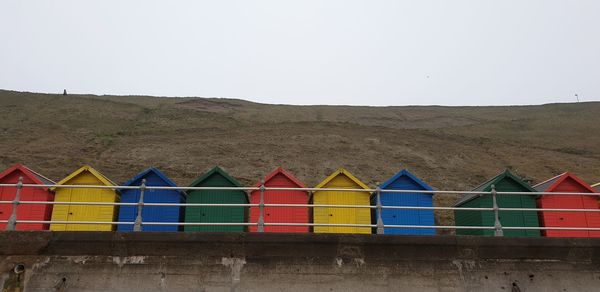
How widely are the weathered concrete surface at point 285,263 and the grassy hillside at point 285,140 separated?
14.4m

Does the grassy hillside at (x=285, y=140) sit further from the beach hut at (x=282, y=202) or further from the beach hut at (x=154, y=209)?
the beach hut at (x=154, y=209)

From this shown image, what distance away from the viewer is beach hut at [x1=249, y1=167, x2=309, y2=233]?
1480cm

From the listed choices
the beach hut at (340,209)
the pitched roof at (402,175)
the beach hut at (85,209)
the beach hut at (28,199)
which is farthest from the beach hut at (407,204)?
the beach hut at (28,199)

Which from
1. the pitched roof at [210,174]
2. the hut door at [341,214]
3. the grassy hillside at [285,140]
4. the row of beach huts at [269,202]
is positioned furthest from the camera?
the grassy hillside at [285,140]

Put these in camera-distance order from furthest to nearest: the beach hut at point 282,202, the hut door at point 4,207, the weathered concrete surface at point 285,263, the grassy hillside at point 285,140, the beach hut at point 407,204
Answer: the grassy hillside at point 285,140 → the beach hut at point 407,204 → the beach hut at point 282,202 → the hut door at point 4,207 → the weathered concrete surface at point 285,263

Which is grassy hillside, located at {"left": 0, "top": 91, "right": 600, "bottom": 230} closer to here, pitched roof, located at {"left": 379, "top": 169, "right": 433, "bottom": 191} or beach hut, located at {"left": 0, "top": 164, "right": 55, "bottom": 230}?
pitched roof, located at {"left": 379, "top": 169, "right": 433, "bottom": 191}

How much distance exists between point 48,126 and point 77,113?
16.4 feet

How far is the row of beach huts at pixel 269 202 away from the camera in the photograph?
14688 mm

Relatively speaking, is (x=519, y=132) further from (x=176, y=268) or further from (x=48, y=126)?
(x=176, y=268)

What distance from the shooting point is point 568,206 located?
49.8ft

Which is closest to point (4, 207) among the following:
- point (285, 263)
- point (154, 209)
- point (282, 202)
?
point (154, 209)

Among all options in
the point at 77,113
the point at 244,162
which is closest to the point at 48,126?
the point at 77,113

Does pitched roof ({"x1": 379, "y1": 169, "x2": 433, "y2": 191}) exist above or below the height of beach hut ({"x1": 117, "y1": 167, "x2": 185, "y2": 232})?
above

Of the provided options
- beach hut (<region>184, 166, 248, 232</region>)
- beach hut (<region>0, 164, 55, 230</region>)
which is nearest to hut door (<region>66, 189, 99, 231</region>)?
beach hut (<region>0, 164, 55, 230</region>)
